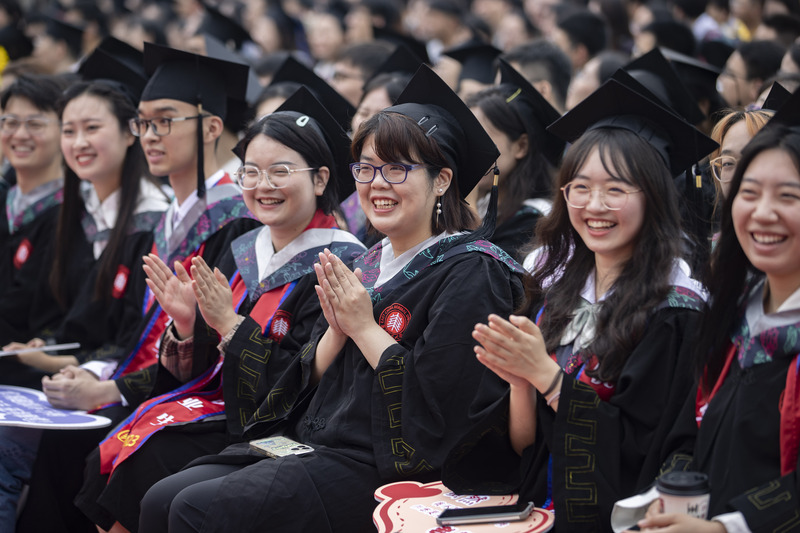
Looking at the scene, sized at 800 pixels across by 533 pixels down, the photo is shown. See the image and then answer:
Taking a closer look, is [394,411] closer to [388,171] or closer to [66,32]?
[388,171]

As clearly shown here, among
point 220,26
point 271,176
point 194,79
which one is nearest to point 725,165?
point 271,176

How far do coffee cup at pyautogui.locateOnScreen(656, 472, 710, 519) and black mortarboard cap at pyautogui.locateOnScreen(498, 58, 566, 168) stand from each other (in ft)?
8.15

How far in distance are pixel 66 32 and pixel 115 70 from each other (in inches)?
183

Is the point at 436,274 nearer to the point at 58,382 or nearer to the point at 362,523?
the point at 362,523

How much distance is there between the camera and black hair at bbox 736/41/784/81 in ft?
17.5

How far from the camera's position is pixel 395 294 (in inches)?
131

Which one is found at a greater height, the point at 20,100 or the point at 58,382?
the point at 20,100

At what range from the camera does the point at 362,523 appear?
10.2 ft

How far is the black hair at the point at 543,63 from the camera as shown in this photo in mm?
5918

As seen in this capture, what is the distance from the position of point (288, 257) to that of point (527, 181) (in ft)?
4.22

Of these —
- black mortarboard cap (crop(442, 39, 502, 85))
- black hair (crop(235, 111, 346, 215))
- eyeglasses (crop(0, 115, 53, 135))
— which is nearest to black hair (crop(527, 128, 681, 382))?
black hair (crop(235, 111, 346, 215))

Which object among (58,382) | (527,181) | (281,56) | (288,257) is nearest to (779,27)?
(527,181)

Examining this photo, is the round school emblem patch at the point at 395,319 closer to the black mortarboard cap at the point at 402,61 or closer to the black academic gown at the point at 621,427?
the black academic gown at the point at 621,427

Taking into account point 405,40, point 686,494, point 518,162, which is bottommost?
point 686,494
